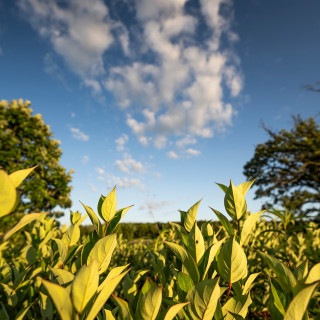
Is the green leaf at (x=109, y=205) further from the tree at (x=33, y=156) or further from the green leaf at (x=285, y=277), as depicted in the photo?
the tree at (x=33, y=156)

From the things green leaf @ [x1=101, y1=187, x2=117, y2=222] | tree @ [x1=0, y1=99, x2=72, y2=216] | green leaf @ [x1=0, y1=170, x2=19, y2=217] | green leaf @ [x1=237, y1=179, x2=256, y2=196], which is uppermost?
tree @ [x1=0, y1=99, x2=72, y2=216]

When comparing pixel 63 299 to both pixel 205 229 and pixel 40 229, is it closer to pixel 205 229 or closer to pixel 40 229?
pixel 205 229

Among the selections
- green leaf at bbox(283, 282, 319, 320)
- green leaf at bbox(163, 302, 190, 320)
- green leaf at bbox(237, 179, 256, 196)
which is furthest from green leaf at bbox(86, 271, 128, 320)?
green leaf at bbox(237, 179, 256, 196)

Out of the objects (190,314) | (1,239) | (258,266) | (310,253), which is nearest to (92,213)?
(1,239)

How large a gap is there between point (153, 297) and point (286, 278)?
42 cm

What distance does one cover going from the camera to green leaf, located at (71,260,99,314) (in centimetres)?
50

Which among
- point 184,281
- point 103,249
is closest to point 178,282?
point 184,281

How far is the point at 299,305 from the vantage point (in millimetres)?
539

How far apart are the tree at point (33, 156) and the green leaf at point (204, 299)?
632 inches

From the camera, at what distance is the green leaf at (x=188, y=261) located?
758 millimetres

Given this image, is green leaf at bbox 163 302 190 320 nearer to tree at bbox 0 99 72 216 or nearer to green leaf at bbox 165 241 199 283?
green leaf at bbox 165 241 199 283

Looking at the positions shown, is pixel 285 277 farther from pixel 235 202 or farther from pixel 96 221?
pixel 96 221

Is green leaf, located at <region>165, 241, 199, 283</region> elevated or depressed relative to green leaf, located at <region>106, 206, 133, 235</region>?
depressed

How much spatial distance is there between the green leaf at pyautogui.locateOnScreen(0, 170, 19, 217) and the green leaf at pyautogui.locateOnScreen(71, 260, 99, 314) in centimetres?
22
